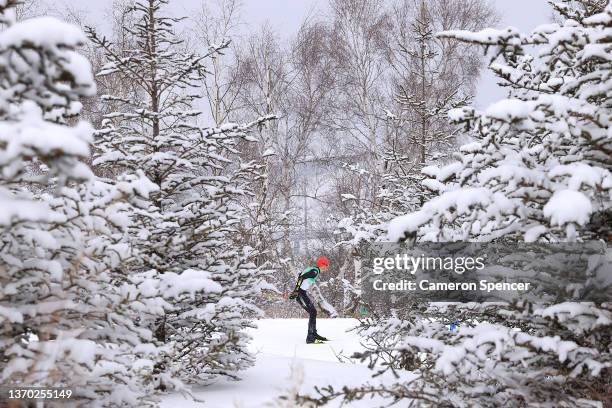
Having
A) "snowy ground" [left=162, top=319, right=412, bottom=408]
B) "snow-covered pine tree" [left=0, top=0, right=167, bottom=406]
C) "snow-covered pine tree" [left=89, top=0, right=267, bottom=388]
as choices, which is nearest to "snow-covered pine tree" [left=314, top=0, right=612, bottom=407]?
"snowy ground" [left=162, top=319, right=412, bottom=408]

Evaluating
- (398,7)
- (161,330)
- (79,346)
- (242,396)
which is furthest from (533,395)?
(398,7)

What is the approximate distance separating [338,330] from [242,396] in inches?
306

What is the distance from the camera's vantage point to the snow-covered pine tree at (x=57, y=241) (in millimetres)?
2029

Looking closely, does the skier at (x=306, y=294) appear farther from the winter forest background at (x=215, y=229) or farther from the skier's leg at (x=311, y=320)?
the winter forest background at (x=215, y=229)

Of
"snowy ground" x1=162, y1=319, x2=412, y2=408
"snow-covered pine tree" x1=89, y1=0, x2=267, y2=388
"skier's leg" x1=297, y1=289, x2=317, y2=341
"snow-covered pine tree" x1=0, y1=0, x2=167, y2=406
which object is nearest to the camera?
"snow-covered pine tree" x1=0, y1=0, x2=167, y2=406

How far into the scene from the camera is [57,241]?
2.97 m

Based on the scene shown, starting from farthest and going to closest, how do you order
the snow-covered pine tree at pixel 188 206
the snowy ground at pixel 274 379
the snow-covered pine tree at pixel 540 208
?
the snow-covered pine tree at pixel 188 206
the snowy ground at pixel 274 379
the snow-covered pine tree at pixel 540 208

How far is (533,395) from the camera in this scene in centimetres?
315

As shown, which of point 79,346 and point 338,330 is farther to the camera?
point 338,330

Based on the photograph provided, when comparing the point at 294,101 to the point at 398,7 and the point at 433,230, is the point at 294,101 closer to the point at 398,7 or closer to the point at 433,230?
the point at 398,7

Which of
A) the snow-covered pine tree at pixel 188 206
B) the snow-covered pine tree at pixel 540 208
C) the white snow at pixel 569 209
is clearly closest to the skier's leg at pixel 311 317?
the snow-covered pine tree at pixel 188 206

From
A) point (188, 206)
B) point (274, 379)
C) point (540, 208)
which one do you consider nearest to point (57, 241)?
point (540, 208)

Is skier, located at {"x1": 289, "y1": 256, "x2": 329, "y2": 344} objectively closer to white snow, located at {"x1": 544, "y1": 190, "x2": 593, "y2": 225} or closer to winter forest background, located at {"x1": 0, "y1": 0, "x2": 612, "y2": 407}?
winter forest background, located at {"x1": 0, "y1": 0, "x2": 612, "y2": 407}

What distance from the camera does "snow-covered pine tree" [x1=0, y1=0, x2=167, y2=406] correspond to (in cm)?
203
